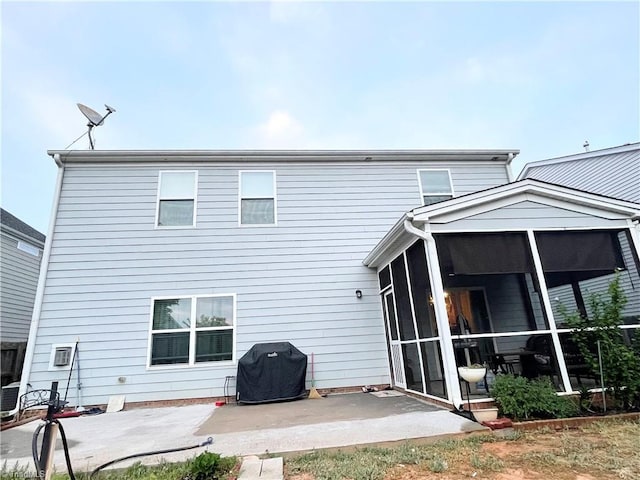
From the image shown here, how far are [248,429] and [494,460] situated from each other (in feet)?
8.29

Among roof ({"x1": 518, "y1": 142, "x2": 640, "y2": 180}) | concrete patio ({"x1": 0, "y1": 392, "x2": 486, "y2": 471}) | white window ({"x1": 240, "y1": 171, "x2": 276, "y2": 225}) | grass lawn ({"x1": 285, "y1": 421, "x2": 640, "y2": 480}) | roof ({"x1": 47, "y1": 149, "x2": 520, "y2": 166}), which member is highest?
roof ({"x1": 518, "y1": 142, "x2": 640, "y2": 180})

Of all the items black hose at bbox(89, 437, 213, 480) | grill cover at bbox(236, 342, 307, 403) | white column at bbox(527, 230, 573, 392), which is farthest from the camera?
grill cover at bbox(236, 342, 307, 403)

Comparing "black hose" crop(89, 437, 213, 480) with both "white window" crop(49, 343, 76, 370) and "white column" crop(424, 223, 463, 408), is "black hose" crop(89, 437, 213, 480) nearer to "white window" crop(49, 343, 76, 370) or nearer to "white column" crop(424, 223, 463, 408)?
"white column" crop(424, 223, 463, 408)

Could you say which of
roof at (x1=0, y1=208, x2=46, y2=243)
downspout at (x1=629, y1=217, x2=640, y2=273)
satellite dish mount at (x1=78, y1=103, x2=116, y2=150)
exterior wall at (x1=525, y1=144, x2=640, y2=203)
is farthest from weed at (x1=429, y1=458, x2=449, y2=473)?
roof at (x1=0, y1=208, x2=46, y2=243)

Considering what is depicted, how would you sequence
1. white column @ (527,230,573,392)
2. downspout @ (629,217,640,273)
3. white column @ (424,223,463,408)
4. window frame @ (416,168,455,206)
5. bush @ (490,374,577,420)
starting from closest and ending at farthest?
bush @ (490,374,577,420)
white column @ (424,223,463,408)
white column @ (527,230,573,392)
downspout @ (629,217,640,273)
window frame @ (416,168,455,206)

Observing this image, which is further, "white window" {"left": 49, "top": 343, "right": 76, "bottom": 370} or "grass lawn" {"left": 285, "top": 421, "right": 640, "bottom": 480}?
"white window" {"left": 49, "top": 343, "right": 76, "bottom": 370}

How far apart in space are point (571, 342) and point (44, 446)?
5706 mm

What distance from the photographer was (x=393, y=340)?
21.3 ft

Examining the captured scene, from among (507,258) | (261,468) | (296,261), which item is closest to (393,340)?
(296,261)

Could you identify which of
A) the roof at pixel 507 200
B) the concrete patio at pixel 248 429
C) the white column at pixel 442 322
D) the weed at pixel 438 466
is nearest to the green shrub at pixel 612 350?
the roof at pixel 507 200

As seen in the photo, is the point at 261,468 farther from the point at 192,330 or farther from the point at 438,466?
the point at 192,330

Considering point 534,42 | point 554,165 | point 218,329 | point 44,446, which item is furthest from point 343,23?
point 44,446

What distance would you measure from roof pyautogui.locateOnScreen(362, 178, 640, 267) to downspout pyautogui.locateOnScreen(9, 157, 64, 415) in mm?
6592

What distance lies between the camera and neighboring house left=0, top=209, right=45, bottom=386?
329 inches
